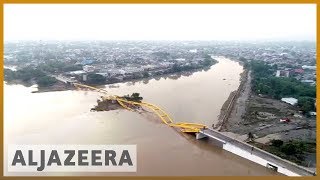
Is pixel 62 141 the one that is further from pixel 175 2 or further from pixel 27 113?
pixel 175 2

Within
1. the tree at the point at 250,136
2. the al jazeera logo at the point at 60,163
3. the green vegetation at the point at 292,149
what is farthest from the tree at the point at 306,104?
the al jazeera logo at the point at 60,163

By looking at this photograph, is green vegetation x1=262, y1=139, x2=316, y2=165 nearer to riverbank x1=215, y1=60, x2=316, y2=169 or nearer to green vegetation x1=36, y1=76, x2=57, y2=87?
riverbank x1=215, y1=60, x2=316, y2=169

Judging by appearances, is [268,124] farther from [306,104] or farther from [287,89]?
[287,89]

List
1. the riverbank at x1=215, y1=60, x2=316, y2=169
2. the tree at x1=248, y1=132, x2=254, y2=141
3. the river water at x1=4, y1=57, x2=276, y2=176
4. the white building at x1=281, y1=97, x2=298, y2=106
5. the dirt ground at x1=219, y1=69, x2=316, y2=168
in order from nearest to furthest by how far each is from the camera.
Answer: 1. the river water at x1=4, y1=57, x2=276, y2=176
2. the riverbank at x1=215, y1=60, x2=316, y2=169
3. the tree at x1=248, y1=132, x2=254, y2=141
4. the dirt ground at x1=219, y1=69, x2=316, y2=168
5. the white building at x1=281, y1=97, x2=298, y2=106

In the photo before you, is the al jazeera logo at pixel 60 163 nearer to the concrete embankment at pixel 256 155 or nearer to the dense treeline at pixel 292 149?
the concrete embankment at pixel 256 155

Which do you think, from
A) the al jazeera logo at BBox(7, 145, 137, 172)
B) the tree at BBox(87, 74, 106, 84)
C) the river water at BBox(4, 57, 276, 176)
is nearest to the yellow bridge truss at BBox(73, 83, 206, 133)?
the river water at BBox(4, 57, 276, 176)

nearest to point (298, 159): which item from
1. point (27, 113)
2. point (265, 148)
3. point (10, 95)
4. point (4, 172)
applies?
point (265, 148)
